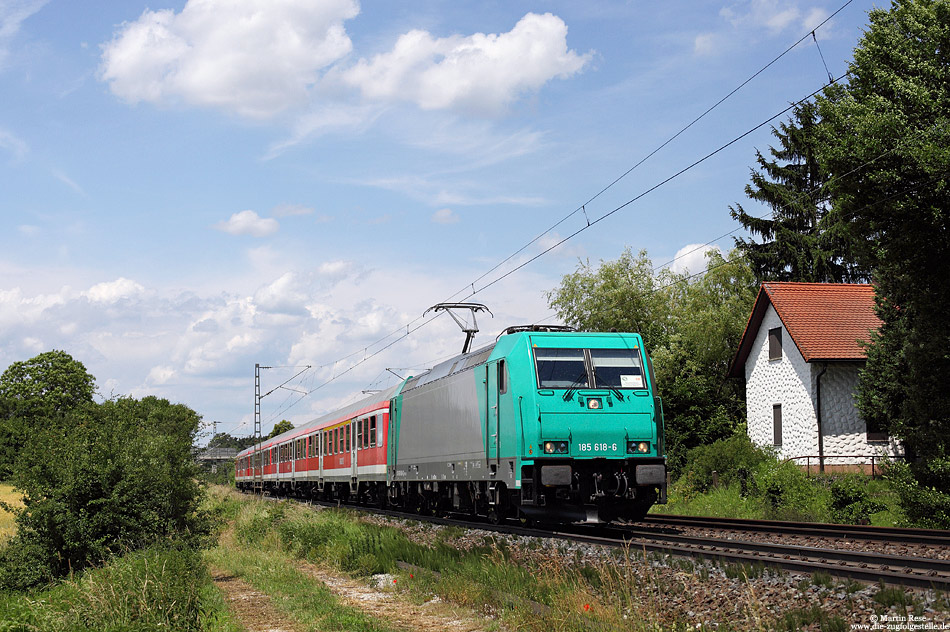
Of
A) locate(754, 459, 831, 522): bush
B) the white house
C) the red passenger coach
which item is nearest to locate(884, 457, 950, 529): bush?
locate(754, 459, 831, 522): bush

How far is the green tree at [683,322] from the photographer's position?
1491 inches

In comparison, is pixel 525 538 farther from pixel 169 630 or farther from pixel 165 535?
pixel 169 630

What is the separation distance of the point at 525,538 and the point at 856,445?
19.9 m

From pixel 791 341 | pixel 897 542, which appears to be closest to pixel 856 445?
pixel 791 341

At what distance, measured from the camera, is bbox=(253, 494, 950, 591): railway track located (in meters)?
9.27

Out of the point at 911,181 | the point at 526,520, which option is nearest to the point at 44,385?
the point at 526,520

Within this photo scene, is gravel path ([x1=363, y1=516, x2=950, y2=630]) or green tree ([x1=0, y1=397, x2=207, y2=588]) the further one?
green tree ([x1=0, y1=397, x2=207, y2=588])

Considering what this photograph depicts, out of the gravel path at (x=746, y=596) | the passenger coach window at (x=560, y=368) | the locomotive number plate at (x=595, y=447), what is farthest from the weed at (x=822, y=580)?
the passenger coach window at (x=560, y=368)

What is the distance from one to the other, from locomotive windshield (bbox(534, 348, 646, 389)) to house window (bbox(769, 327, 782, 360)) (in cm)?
1947

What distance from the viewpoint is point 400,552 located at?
14.7 metres

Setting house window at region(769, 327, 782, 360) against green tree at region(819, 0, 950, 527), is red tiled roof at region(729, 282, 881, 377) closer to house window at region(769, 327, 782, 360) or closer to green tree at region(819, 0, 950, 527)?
→ house window at region(769, 327, 782, 360)

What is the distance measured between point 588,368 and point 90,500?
26.7ft

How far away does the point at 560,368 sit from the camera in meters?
15.6

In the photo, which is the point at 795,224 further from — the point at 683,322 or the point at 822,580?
the point at 822,580
